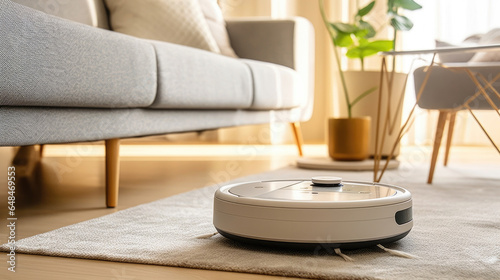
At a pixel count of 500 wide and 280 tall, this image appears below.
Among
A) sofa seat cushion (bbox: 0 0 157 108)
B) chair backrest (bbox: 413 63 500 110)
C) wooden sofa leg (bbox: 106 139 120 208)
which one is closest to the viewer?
sofa seat cushion (bbox: 0 0 157 108)

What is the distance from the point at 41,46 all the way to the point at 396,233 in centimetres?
72

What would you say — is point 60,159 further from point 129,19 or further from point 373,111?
point 373,111

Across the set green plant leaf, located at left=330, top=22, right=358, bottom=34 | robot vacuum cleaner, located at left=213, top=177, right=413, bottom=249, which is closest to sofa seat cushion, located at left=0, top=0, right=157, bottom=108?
robot vacuum cleaner, located at left=213, top=177, right=413, bottom=249

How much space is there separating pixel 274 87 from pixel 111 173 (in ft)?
3.72

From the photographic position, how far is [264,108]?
230 cm

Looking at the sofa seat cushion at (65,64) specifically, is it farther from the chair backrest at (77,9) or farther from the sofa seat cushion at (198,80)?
the chair backrest at (77,9)

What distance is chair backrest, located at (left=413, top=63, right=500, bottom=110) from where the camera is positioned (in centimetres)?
176

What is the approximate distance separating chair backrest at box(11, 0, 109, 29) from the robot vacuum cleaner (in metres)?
1.16

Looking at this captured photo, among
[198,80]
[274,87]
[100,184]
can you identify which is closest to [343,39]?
[274,87]

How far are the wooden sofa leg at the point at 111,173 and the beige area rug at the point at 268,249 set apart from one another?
0.30 feet

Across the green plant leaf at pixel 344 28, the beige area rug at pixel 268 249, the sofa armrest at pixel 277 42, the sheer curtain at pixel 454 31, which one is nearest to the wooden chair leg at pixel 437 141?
the beige area rug at pixel 268 249

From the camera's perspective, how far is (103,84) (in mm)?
1234

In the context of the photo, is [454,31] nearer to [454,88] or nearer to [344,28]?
[344,28]

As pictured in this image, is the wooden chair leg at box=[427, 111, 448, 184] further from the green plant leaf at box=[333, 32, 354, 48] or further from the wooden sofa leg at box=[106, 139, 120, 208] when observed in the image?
the wooden sofa leg at box=[106, 139, 120, 208]
